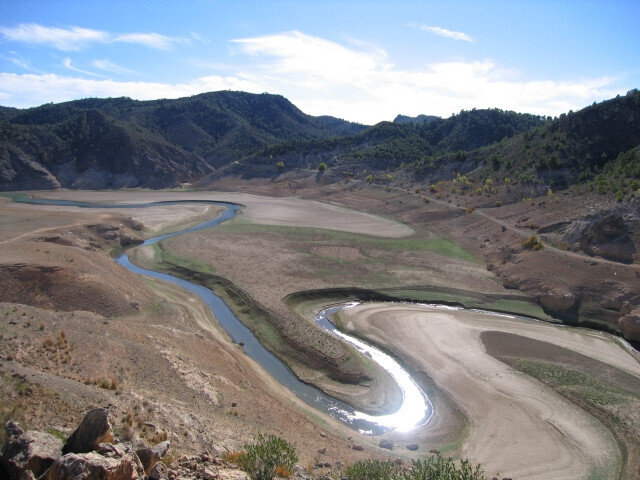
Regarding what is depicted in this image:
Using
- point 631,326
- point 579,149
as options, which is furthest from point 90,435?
point 579,149

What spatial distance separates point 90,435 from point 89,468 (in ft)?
6.78

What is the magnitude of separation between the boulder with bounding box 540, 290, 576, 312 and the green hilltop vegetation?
3528 cm

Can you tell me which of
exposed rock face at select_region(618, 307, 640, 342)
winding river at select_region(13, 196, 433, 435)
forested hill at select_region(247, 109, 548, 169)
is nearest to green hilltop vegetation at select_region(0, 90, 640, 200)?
forested hill at select_region(247, 109, 548, 169)

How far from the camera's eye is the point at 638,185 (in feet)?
183

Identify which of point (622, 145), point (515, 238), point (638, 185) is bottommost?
point (515, 238)

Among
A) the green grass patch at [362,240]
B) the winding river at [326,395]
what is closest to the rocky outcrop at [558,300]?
the green grass patch at [362,240]

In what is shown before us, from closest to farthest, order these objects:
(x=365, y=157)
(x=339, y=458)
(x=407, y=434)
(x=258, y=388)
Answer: (x=339, y=458), (x=407, y=434), (x=258, y=388), (x=365, y=157)

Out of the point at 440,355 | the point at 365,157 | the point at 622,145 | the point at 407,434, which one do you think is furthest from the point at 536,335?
the point at 365,157

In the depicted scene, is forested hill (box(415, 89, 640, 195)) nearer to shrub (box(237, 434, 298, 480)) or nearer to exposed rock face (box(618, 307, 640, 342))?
exposed rock face (box(618, 307, 640, 342))

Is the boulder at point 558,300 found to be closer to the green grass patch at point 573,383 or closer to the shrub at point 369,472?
the green grass patch at point 573,383

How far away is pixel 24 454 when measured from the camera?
35.6 ft

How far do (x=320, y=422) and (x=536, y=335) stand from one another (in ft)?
65.7

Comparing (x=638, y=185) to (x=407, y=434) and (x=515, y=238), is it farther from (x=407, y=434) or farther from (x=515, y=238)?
Answer: (x=407, y=434)

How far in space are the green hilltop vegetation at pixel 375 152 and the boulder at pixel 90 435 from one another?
72.4 m
